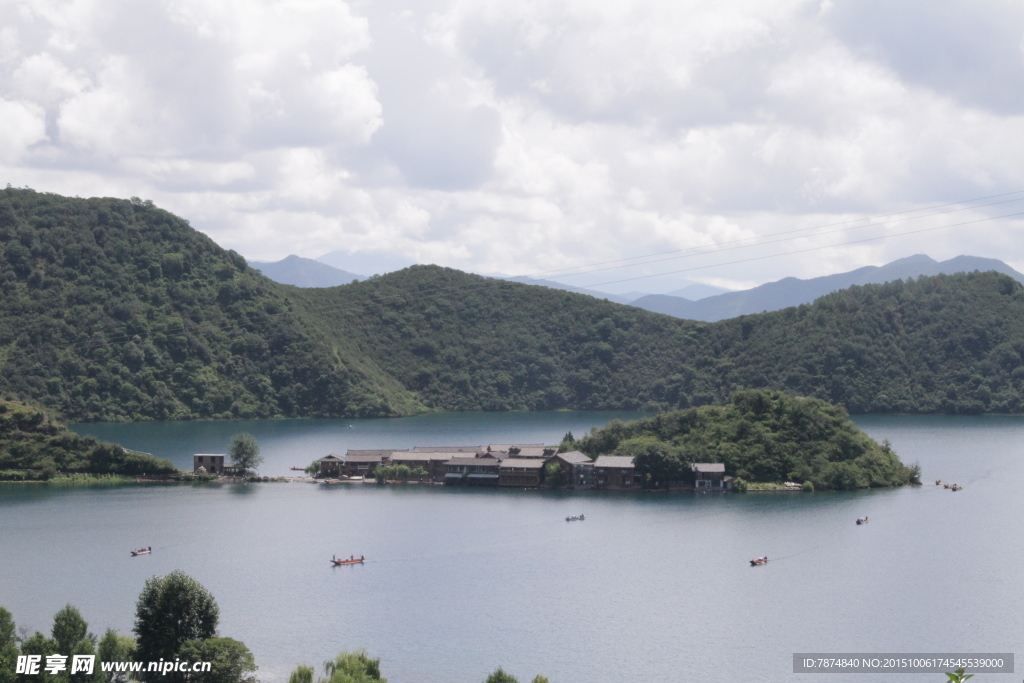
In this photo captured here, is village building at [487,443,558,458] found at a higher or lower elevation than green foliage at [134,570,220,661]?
higher

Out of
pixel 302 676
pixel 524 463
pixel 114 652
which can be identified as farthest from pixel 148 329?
pixel 302 676

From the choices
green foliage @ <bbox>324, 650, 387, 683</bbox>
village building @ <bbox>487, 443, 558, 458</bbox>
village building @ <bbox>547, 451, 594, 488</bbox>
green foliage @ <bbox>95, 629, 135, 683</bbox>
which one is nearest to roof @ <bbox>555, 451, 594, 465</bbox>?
village building @ <bbox>547, 451, 594, 488</bbox>

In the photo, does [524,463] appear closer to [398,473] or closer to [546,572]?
[398,473]

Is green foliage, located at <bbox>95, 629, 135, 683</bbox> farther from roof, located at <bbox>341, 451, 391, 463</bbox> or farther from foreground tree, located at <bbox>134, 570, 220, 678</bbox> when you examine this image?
roof, located at <bbox>341, 451, 391, 463</bbox>

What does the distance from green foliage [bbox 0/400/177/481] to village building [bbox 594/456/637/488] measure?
25246 mm

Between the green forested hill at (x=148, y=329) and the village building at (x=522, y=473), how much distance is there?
49411 millimetres

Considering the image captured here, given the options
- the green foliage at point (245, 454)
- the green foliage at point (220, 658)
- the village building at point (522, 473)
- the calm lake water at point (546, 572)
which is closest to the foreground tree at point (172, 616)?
the green foliage at point (220, 658)

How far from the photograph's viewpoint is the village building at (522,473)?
63.2m

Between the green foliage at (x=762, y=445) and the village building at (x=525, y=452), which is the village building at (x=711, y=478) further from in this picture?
the village building at (x=525, y=452)

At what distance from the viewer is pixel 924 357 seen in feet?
391

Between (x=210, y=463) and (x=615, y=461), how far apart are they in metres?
25.1

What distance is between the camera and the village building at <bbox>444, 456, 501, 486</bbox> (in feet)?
209

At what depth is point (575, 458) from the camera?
6359cm

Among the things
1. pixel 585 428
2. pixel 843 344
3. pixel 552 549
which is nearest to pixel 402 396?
pixel 585 428
